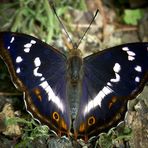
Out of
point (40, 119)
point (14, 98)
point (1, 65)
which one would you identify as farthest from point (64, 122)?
point (1, 65)

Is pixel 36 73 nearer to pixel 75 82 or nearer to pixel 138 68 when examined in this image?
pixel 75 82

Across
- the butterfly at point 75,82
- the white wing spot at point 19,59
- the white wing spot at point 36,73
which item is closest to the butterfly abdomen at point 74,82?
the butterfly at point 75,82

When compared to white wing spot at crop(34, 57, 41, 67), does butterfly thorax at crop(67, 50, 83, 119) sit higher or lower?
lower

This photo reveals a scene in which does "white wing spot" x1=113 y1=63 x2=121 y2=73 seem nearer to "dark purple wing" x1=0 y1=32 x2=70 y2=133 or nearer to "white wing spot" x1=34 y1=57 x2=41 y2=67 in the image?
"dark purple wing" x1=0 y1=32 x2=70 y2=133

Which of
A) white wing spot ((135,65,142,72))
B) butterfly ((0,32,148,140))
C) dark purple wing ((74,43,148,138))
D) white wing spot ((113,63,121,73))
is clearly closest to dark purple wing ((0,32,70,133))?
butterfly ((0,32,148,140))

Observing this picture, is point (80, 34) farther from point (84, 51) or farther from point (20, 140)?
point (20, 140)

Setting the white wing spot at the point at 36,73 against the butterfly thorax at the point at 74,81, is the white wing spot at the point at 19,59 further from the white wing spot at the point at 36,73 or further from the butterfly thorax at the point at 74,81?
the butterfly thorax at the point at 74,81

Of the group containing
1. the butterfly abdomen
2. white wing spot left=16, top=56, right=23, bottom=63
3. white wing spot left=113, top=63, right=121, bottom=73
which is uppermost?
white wing spot left=16, top=56, right=23, bottom=63
